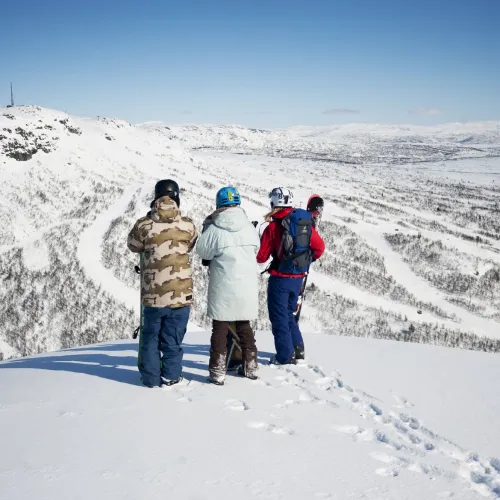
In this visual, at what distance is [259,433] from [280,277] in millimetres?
2249

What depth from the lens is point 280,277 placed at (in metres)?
5.76

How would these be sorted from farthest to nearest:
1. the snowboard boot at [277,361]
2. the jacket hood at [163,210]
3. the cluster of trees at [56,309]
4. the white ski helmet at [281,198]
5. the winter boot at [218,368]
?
the cluster of trees at [56,309], the snowboard boot at [277,361], the white ski helmet at [281,198], the winter boot at [218,368], the jacket hood at [163,210]

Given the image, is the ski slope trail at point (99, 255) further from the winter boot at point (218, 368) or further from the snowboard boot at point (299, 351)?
the winter boot at point (218, 368)

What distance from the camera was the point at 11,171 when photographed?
86.9 ft

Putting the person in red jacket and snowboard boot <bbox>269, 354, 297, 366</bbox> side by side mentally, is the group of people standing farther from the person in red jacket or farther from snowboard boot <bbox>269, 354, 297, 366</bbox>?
snowboard boot <bbox>269, 354, 297, 366</bbox>

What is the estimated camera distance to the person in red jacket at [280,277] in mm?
5707

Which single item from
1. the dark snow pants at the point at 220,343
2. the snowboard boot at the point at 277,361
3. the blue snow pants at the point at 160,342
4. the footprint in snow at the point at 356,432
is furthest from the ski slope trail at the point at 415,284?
the blue snow pants at the point at 160,342

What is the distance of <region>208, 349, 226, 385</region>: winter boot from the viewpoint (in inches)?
203

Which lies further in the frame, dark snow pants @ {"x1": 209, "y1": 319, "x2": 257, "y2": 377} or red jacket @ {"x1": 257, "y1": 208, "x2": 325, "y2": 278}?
red jacket @ {"x1": 257, "y1": 208, "x2": 325, "y2": 278}

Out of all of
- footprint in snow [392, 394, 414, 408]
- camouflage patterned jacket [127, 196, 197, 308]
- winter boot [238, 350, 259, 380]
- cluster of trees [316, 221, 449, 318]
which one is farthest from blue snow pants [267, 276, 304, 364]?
cluster of trees [316, 221, 449, 318]

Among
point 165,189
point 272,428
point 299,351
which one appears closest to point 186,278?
point 165,189

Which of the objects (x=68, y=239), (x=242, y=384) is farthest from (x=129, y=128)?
(x=242, y=384)

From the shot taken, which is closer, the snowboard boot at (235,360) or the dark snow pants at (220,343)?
the dark snow pants at (220,343)

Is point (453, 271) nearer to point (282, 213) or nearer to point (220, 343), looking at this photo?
point (282, 213)
